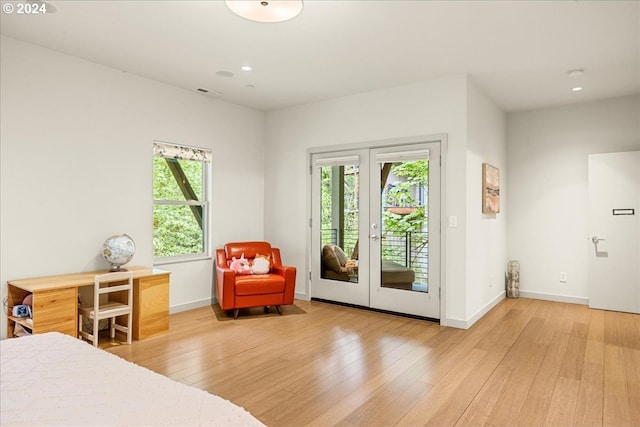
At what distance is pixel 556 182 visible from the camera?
5605 millimetres

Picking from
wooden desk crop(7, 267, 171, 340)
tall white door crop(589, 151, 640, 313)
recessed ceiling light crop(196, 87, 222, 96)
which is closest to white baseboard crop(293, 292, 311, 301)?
wooden desk crop(7, 267, 171, 340)

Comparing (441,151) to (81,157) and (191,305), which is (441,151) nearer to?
(191,305)

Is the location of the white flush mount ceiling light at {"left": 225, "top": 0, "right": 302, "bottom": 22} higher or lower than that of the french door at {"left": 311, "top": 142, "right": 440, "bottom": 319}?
higher

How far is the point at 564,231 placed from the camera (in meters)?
5.56

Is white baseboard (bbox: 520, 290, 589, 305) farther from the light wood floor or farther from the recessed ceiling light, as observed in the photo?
the recessed ceiling light

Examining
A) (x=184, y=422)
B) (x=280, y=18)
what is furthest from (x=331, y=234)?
(x=184, y=422)

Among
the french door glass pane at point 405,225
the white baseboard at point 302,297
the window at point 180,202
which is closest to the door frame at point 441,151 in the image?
the french door glass pane at point 405,225

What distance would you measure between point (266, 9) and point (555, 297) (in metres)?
5.40

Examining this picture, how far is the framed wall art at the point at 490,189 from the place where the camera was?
15.7 feet

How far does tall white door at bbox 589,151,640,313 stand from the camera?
16.0 feet

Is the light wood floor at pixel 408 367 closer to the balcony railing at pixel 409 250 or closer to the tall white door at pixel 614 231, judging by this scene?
the tall white door at pixel 614 231

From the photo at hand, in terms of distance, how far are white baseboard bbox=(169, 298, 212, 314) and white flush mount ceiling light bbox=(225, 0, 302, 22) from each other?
3.48 m

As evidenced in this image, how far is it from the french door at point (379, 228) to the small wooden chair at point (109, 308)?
250 cm

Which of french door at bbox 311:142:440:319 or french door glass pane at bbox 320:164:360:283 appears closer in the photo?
french door at bbox 311:142:440:319
